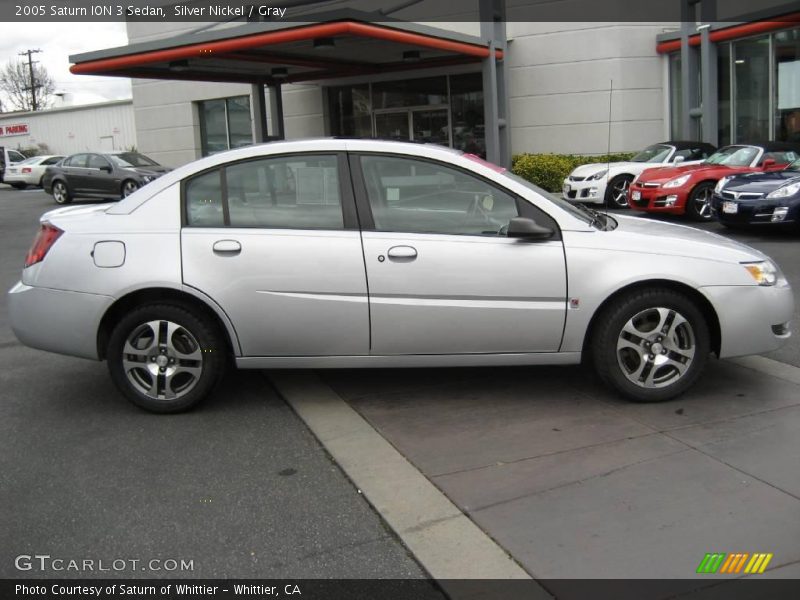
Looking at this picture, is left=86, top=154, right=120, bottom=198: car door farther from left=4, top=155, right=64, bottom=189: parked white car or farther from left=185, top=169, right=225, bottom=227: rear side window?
left=185, top=169, right=225, bottom=227: rear side window

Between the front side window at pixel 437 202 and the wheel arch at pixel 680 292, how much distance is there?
768mm

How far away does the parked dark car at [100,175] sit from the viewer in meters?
23.0

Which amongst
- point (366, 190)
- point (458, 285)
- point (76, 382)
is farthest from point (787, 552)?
point (76, 382)

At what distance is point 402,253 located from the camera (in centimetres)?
483

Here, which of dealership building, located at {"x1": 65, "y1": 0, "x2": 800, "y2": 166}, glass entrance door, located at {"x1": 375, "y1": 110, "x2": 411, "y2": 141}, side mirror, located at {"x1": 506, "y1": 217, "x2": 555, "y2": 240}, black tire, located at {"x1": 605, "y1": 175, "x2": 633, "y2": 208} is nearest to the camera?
side mirror, located at {"x1": 506, "y1": 217, "x2": 555, "y2": 240}

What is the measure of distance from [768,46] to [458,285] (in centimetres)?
1827

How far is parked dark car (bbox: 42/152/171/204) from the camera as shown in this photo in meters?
23.0

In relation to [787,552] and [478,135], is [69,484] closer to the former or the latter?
[787,552]

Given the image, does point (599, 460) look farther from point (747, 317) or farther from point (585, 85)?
point (585, 85)

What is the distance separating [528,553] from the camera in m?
3.27

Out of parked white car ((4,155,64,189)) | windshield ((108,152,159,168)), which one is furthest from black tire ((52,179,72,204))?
parked white car ((4,155,64,189))

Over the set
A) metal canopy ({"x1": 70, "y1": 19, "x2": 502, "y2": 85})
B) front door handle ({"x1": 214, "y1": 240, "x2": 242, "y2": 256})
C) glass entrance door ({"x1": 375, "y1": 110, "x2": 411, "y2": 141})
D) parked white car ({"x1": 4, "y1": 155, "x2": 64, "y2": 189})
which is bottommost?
front door handle ({"x1": 214, "y1": 240, "x2": 242, "y2": 256})

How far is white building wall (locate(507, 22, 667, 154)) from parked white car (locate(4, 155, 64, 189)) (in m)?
20.5

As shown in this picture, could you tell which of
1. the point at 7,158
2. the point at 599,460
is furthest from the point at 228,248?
the point at 7,158
